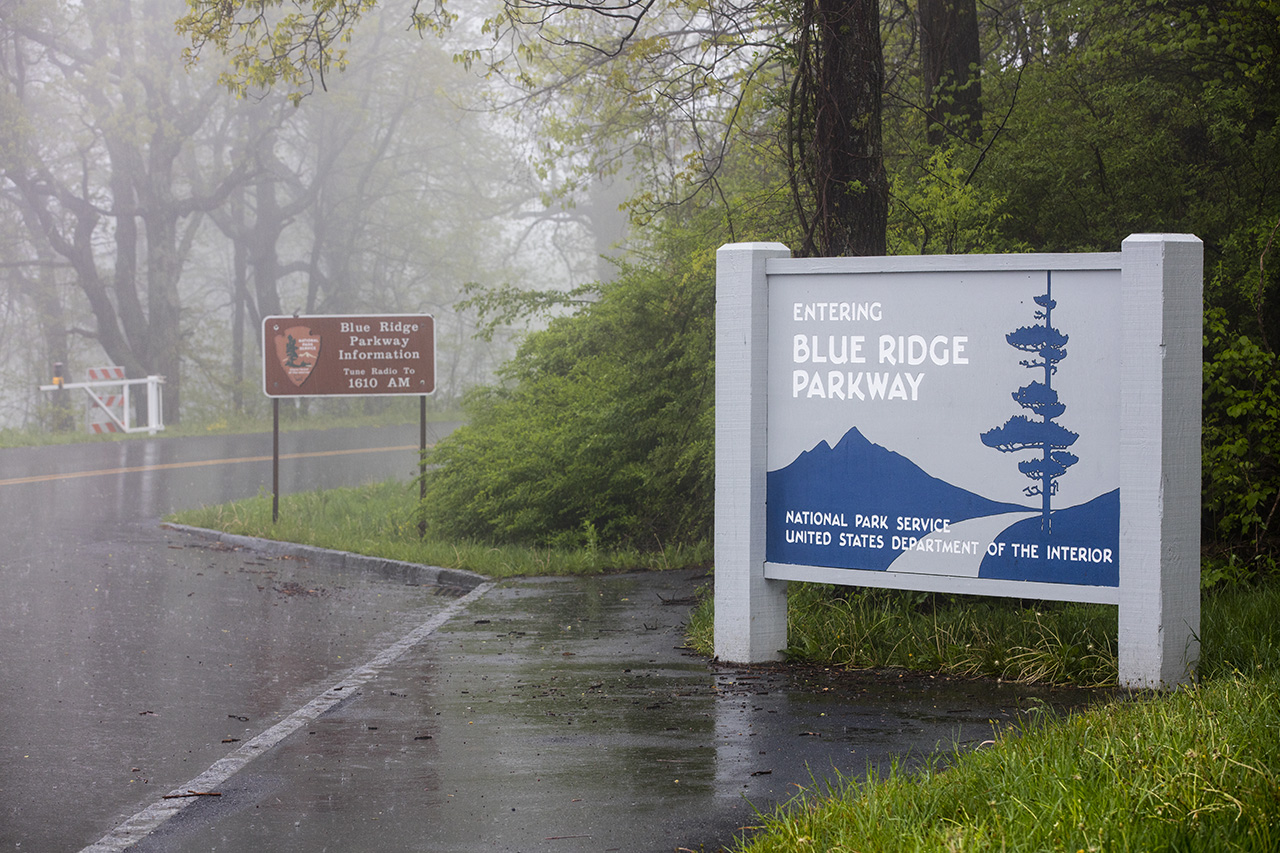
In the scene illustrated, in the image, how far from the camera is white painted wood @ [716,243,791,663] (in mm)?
7582

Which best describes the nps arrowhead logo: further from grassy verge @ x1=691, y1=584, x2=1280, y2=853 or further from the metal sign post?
grassy verge @ x1=691, y1=584, x2=1280, y2=853

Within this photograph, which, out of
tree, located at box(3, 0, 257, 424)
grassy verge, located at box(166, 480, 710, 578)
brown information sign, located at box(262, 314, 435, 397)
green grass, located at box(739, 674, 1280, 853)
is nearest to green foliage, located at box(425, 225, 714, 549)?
grassy verge, located at box(166, 480, 710, 578)

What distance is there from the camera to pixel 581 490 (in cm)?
1323

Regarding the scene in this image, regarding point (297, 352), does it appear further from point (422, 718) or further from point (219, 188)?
point (219, 188)

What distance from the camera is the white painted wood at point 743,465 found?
24.9ft

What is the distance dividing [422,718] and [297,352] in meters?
9.72

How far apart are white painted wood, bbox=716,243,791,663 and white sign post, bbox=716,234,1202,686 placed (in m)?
0.01

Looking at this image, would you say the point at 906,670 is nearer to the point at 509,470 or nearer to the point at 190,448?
the point at 509,470

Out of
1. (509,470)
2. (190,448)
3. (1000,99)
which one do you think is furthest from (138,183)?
(1000,99)

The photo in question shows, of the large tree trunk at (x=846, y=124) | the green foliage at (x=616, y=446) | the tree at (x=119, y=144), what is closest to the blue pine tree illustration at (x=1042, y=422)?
the large tree trunk at (x=846, y=124)

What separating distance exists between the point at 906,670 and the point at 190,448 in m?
22.1

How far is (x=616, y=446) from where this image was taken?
43.3 ft

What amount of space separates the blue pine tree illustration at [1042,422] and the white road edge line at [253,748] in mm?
3854

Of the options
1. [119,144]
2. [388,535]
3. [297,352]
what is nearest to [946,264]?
[388,535]
